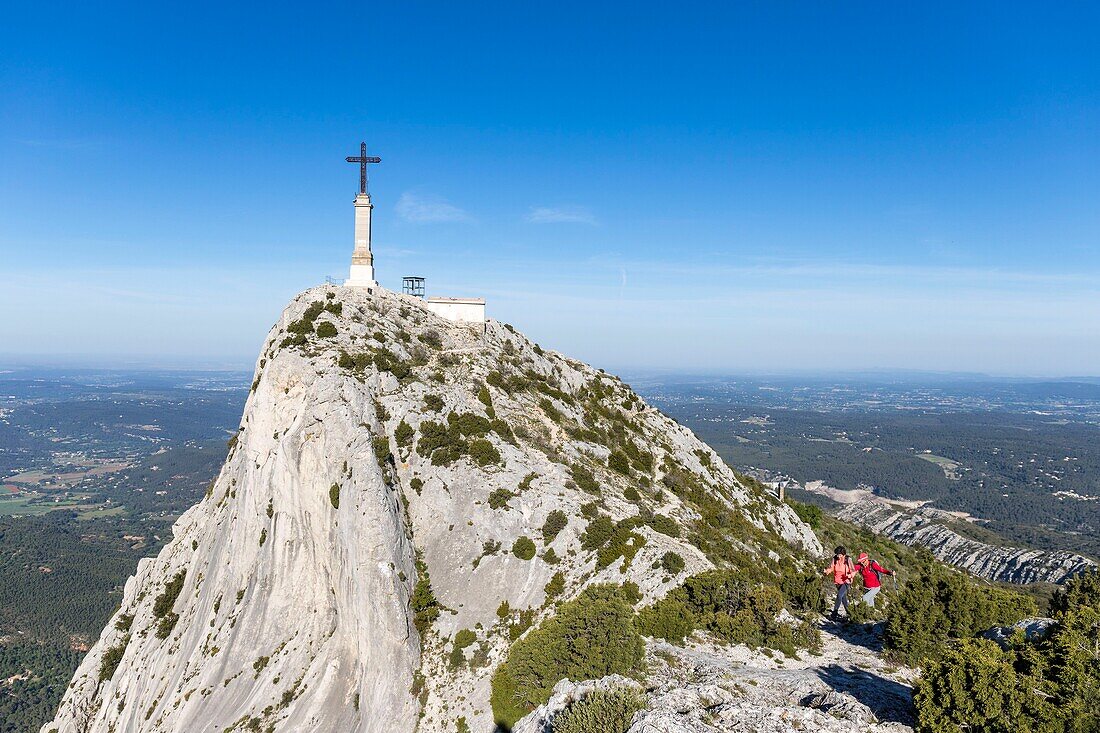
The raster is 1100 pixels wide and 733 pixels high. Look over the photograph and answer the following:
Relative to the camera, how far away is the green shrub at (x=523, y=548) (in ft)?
99.9

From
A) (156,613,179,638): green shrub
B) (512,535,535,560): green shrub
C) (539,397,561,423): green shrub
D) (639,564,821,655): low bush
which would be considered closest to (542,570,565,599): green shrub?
(512,535,535,560): green shrub

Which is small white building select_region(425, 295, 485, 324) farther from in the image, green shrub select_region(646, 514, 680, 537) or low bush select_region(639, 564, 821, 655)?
low bush select_region(639, 564, 821, 655)

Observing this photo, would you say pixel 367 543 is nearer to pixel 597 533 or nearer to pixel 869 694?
pixel 597 533

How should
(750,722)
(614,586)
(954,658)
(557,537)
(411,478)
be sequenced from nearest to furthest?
1. (954,658)
2. (750,722)
3. (614,586)
4. (557,537)
5. (411,478)

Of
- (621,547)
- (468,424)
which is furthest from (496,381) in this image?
(621,547)

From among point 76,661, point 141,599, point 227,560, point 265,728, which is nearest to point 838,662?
point 265,728

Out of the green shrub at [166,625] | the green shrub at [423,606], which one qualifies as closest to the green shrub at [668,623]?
the green shrub at [423,606]

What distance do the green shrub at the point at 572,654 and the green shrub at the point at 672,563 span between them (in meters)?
7.45

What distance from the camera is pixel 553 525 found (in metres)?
31.5

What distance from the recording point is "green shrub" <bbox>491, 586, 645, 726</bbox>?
63.6 feet

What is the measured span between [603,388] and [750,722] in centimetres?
4444

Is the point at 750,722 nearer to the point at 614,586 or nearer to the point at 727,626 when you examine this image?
the point at 727,626

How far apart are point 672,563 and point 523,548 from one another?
8228 mm

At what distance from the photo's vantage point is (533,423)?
42500 millimetres
